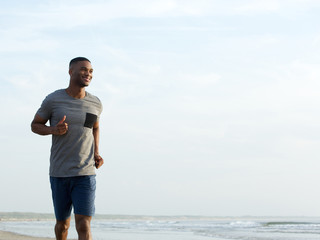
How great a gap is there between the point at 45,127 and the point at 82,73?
56cm

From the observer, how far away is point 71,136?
4.61 metres

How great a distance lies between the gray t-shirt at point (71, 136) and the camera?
15.1 ft

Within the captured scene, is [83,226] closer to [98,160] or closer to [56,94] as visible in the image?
[98,160]

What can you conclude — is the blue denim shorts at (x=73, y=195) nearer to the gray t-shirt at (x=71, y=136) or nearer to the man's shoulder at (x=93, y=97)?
the gray t-shirt at (x=71, y=136)

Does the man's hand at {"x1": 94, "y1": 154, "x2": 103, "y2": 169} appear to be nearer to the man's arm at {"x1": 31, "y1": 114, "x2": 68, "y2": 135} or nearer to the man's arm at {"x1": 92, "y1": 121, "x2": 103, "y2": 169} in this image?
the man's arm at {"x1": 92, "y1": 121, "x2": 103, "y2": 169}

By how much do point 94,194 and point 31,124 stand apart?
0.85 m

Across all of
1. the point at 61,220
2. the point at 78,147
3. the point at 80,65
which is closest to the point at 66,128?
the point at 78,147

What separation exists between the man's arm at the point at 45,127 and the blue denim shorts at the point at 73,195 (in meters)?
0.41

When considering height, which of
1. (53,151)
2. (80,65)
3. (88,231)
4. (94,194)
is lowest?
(88,231)

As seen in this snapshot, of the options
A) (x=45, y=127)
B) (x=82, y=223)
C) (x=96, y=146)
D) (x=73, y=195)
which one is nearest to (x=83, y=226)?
(x=82, y=223)

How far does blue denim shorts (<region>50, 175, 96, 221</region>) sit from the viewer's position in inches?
177

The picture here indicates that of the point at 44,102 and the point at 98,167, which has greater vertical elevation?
the point at 44,102

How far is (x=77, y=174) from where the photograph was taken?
455cm

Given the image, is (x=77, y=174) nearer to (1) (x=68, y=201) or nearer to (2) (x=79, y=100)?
(1) (x=68, y=201)
